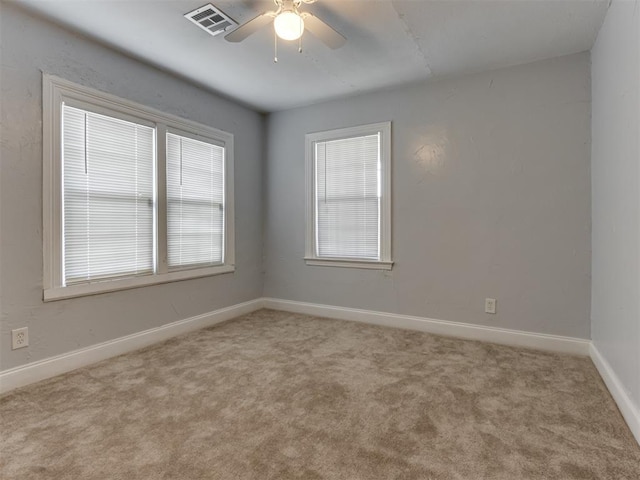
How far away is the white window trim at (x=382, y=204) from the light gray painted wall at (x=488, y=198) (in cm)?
8

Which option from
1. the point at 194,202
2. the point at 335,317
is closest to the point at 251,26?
the point at 194,202

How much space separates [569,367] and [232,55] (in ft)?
11.9

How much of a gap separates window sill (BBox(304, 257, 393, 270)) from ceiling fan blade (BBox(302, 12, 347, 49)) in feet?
7.08

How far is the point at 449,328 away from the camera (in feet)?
10.9

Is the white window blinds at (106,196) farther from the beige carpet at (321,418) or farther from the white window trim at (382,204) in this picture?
the white window trim at (382,204)

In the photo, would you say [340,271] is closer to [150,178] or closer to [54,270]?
[150,178]

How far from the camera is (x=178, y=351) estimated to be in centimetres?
293

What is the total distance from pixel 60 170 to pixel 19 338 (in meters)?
1.19

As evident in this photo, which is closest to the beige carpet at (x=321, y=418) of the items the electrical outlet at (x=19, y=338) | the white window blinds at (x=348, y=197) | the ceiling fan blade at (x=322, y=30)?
the electrical outlet at (x=19, y=338)

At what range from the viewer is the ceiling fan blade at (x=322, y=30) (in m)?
2.03

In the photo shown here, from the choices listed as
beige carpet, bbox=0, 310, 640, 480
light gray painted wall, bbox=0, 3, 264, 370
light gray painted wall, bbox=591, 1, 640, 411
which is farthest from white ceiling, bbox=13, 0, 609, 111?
beige carpet, bbox=0, 310, 640, 480

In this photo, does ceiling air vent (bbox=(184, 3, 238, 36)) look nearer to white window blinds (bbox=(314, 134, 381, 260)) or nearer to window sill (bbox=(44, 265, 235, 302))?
white window blinds (bbox=(314, 134, 381, 260))

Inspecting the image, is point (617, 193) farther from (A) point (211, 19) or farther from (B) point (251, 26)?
(A) point (211, 19)

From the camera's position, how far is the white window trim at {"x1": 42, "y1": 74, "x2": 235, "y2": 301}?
7.90 feet
